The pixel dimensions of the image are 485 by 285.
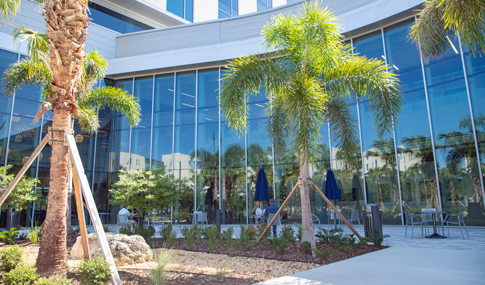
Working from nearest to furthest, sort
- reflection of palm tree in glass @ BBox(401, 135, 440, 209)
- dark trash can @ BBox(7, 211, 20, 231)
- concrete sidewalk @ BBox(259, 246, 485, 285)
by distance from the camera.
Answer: concrete sidewalk @ BBox(259, 246, 485, 285), reflection of palm tree in glass @ BBox(401, 135, 440, 209), dark trash can @ BBox(7, 211, 20, 231)

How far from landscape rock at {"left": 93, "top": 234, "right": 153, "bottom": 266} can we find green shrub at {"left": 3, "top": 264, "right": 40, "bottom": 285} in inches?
78.7

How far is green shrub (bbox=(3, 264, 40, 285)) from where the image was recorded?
156 inches

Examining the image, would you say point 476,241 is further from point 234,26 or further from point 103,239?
point 234,26

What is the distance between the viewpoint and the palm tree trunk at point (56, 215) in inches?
184

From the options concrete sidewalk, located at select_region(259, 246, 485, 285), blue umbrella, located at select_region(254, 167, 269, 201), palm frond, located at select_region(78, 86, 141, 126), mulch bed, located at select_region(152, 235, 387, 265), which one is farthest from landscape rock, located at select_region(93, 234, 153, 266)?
palm frond, located at select_region(78, 86, 141, 126)

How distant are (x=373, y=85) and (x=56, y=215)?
262 inches

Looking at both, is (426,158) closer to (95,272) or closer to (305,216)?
(305,216)

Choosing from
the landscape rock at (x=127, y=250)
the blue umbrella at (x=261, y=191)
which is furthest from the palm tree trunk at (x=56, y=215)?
the blue umbrella at (x=261, y=191)

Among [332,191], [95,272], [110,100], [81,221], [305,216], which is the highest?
[110,100]

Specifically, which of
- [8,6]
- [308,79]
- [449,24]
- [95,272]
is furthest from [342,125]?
[8,6]

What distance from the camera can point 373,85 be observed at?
Result: 7.29 m

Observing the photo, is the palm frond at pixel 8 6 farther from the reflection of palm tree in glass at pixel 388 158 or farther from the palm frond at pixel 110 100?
the reflection of palm tree in glass at pixel 388 158

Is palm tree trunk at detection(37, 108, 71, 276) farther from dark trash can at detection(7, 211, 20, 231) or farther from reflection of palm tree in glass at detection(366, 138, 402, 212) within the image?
reflection of palm tree in glass at detection(366, 138, 402, 212)

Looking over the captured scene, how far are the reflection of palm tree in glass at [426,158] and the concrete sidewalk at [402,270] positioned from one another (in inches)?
233
